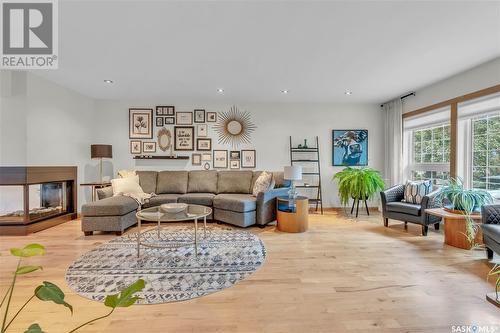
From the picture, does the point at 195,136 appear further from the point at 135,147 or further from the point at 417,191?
the point at 417,191

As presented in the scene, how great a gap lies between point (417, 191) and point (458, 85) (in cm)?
166

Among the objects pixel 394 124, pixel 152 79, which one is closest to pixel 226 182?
pixel 152 79

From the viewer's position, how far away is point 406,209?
3.74m

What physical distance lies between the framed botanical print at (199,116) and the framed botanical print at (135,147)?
1270mm

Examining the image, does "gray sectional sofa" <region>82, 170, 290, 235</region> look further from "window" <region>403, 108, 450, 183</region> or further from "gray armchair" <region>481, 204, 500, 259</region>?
"gray armchair" <region>481, 204, 500, 259</region>

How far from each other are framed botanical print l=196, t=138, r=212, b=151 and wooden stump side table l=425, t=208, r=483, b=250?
4017 millimetres

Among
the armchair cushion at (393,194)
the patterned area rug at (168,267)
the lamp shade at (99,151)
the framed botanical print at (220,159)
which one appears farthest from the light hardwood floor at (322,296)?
the framed botanical print at (220,159)

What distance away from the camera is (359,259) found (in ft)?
8.98

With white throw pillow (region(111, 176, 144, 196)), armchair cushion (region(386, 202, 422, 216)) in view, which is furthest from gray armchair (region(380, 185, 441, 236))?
white throw pillow (region(111, 176, 144, 196))

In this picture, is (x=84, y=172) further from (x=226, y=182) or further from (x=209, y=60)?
(x=209, y=60)

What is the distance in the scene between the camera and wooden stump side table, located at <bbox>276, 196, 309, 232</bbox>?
3745mm

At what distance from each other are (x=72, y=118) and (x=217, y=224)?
10.7 feet

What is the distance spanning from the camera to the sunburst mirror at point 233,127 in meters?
5.24

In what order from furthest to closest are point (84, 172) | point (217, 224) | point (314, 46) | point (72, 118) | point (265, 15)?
point (84, 172)
point (72, 118)
point (217, 224)
point (314, 46)
point (265, 15)
